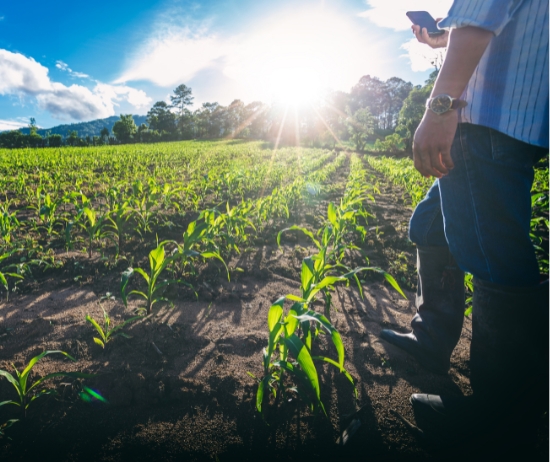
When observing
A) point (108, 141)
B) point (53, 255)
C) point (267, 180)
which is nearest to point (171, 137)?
point (108, 141)

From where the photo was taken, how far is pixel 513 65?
36.0 inches

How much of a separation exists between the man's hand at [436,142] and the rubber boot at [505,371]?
0.46m

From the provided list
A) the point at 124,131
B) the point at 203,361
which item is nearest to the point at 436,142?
the point at 203,361

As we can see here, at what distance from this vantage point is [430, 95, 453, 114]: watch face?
0.94 m

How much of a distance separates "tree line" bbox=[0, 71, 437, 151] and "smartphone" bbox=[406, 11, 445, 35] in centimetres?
2722

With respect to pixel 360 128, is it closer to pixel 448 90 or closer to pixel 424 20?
pixel 424 20

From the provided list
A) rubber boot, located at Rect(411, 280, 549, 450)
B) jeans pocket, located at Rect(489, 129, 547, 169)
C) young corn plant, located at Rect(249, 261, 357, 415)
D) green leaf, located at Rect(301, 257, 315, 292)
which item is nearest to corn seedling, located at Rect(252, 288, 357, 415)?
young corn plant, located at Rect(249, 261, 357, 415)

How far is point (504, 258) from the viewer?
0.95 m

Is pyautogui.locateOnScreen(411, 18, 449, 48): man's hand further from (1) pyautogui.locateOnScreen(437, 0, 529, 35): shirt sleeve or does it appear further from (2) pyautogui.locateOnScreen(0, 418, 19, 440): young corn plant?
(2) pyautogui.locateOnScreen(0, 418, 19, 440): young corn plant

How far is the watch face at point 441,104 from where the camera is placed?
94 centimetres

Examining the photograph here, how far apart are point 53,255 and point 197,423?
2.32m

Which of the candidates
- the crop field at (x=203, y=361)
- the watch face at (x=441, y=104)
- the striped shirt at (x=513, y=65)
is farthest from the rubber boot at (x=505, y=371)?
the watch face at (x=441, y=104)

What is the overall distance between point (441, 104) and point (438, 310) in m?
0.98

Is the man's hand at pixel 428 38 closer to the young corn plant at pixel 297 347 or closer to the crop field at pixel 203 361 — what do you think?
the crop field at pixel 203 361
